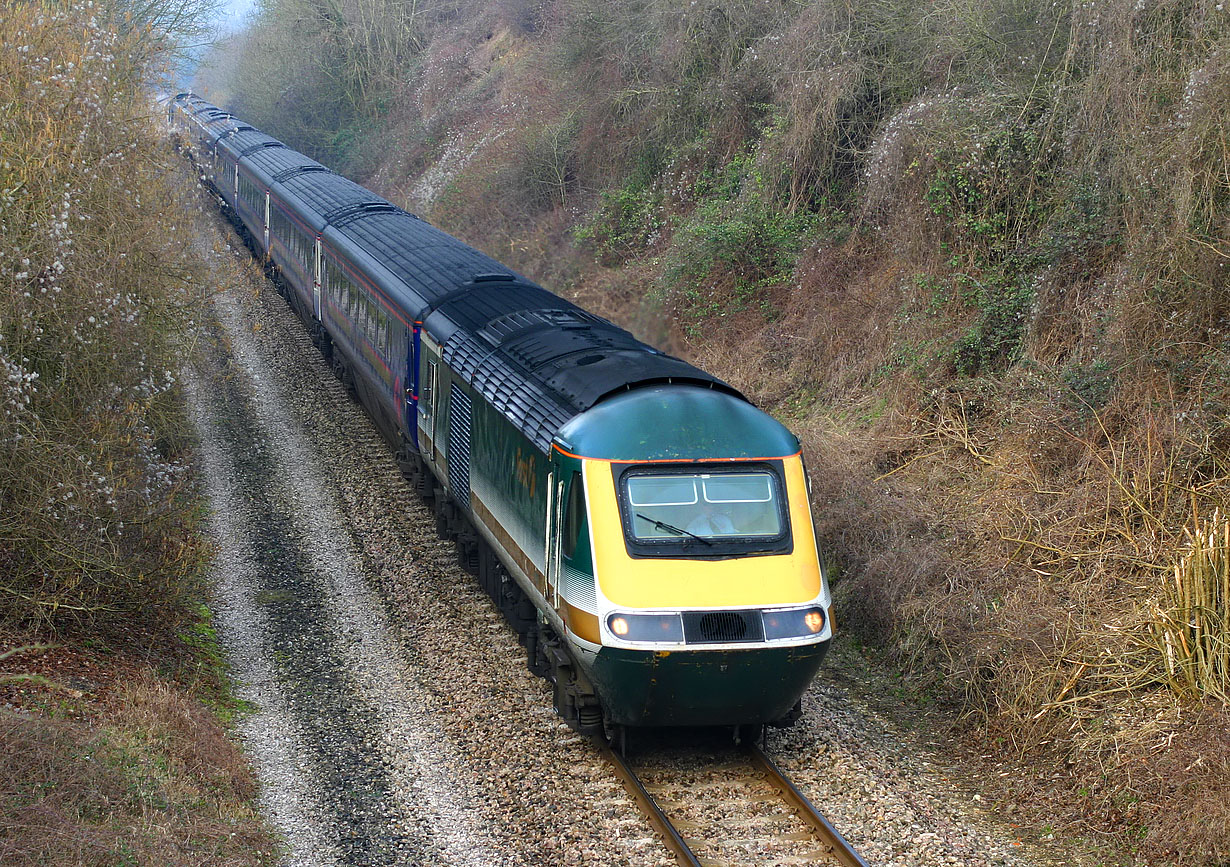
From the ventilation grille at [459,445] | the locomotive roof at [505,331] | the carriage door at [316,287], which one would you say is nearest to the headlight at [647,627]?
the locomotive roof at [505,331]

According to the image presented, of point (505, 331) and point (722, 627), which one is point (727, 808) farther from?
point (505, 331)

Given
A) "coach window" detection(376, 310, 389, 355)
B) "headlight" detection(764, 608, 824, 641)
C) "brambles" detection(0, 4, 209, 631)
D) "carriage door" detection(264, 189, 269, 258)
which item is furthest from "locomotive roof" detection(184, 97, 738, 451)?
"carriage door" detection(264, 189, 269, 258)

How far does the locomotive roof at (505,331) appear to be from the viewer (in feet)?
32.2

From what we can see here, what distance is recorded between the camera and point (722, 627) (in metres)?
8.41

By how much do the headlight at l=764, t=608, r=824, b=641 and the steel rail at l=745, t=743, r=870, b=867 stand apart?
3.86ft

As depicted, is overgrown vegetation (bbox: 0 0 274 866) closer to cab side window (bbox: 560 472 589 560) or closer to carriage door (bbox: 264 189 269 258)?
cab side window (bbox: 560 472 589 560)

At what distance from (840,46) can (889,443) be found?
874cm

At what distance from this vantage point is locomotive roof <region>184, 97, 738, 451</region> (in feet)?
32.2

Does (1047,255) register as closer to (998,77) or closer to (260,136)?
(998,77)

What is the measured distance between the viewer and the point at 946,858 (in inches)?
312

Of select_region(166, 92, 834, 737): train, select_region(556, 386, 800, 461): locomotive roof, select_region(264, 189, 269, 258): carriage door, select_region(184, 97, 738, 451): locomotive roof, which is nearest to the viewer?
select_region(166, 92, 834, 737): train

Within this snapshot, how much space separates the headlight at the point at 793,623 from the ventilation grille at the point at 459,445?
15.1 feet

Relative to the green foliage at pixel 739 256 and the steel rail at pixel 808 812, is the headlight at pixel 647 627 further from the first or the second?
the green foliage at pixel 739 256

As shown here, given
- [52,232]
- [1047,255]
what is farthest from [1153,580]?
[52,232]
